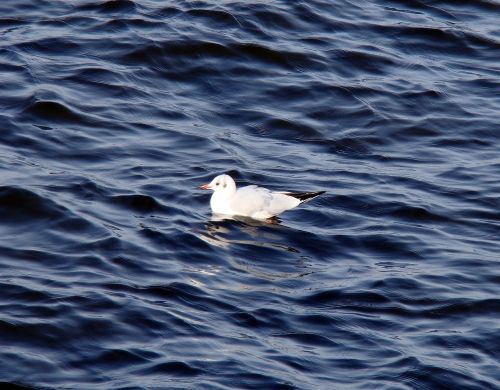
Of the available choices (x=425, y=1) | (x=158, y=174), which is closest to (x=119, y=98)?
(x=158, y=174)

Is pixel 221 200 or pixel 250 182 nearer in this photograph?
pixel 221 200

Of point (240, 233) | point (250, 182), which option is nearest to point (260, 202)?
point (240, 233)

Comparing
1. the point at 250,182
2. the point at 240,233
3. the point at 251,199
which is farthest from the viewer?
the point at 250,182

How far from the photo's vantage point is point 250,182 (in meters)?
13.8

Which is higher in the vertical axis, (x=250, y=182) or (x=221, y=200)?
(x=221, y=200)

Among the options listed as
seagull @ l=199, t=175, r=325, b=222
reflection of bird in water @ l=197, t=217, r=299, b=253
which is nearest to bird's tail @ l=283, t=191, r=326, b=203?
seagull @ l=199, t=175, r=325, b=222

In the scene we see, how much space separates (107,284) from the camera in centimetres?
1052

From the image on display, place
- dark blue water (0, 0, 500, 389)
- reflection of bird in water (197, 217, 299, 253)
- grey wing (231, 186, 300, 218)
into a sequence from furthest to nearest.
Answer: grey wing (231, 186, 300, 218)
reflection of bird in water (197, 217, 299, 253)
dark blue water (0, 0, 500, 389)

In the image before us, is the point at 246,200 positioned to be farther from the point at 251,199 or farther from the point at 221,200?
the point at 221,200

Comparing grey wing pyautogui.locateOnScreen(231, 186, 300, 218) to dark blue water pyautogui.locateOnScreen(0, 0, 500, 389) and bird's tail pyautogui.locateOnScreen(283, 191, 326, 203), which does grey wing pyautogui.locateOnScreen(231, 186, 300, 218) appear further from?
dark blue water pyautogui.locateOnScreen(0, 0, 500, 389)

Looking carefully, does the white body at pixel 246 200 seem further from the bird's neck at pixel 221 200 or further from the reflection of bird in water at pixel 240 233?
the reflection of bird in water at pixel 240 233

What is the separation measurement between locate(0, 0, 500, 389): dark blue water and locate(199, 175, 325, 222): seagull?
0.18 metres

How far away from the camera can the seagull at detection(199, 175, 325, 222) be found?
1273 centimetres

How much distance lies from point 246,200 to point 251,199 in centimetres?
6
